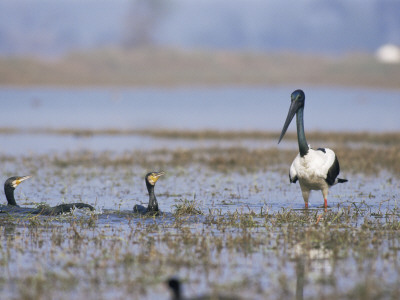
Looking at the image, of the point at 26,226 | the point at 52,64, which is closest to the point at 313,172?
the point at 26,226

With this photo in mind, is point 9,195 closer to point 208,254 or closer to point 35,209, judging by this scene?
point 35,209

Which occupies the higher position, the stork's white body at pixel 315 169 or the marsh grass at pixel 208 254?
the stork's white body at pixel 315 169

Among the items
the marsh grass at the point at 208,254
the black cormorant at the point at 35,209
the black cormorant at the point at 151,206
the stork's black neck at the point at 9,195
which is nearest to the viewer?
the marsh grass at the point at 208,254

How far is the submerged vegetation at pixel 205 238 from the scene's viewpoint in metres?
6.71

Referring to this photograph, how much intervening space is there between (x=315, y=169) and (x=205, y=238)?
260 centimetres

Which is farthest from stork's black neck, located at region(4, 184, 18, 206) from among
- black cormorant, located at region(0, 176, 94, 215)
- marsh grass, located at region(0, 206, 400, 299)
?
marsh grass, located at region(0, 206, 400, 299)

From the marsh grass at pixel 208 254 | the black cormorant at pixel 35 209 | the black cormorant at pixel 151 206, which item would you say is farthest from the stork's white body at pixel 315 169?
the black cormorant at pixel 35 209

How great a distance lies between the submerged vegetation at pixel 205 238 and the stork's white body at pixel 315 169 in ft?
1.56

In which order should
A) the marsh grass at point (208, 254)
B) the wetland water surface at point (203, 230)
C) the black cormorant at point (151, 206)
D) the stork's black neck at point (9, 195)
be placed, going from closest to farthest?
1. the marsh grass at point (208, 254)
2. the wetland water surface at point (203, 230)
3. the black cormorant at point (151, 206)
4. the stork's black neck at point (9, 195)

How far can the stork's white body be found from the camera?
34.8 feet

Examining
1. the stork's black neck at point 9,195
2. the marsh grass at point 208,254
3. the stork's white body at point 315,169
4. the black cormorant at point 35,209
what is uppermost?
the stork's white body at point 315,169

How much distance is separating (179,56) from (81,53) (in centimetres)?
1666

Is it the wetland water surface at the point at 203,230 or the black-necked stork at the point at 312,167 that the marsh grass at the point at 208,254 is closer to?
the wetland water surface at the point at 203,230

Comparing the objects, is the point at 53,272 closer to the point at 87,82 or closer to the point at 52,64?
the point at 87,82
